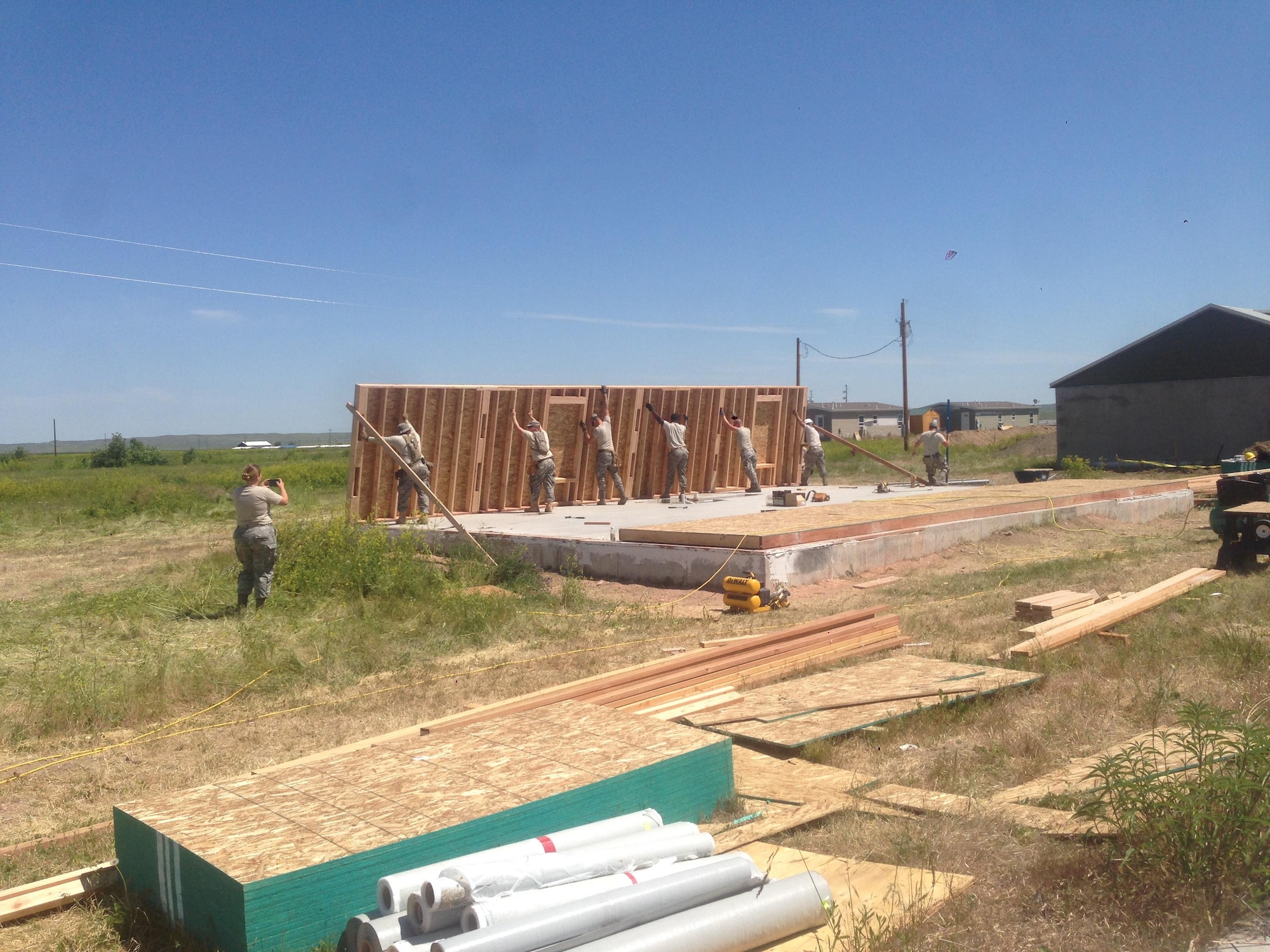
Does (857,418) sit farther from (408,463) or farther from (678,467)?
(408,463)

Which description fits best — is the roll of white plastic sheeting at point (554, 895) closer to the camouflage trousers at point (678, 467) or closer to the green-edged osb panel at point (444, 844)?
the green-edged osb panel at point (444, 844)

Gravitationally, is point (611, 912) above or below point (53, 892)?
above

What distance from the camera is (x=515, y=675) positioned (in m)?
8.12

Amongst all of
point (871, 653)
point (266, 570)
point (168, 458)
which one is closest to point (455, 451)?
point (266, 570)

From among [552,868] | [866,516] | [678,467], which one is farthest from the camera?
[678,467]

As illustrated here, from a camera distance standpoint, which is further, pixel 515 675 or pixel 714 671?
pixel 515 675

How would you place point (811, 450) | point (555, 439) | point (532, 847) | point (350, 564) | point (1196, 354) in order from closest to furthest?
point (532, 847) → point (350, 564) → point (555, 439) → point (811, 450) → point (1196, 354)

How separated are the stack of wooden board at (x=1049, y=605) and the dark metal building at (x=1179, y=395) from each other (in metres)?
22.6

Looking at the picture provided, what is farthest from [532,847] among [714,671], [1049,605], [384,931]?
[1049,605]

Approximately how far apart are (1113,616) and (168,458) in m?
66.4

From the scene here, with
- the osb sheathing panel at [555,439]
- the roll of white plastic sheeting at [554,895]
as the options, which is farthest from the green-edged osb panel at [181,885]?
the osb sheathing panel at [555,439]

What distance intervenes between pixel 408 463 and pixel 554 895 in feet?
40.3

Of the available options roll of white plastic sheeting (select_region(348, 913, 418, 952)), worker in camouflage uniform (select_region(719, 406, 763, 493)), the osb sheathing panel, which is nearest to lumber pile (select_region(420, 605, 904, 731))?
roll of white plastic sheeting (select_region(348, 913, 418, 952))

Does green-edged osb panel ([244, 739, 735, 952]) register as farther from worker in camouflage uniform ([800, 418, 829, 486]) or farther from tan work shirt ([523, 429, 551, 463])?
worker in camouflage uniform ([800, 418, 829, 486])
